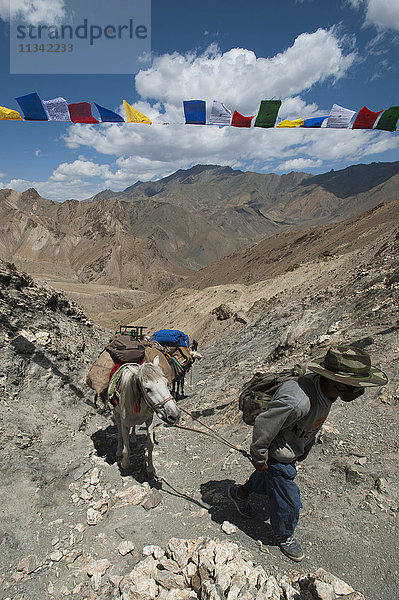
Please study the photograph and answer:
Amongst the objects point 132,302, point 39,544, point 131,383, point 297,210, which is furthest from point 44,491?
point 297,210

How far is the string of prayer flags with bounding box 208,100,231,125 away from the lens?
8353mm

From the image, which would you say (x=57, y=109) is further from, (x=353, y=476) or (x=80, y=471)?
(x=353, y=476)

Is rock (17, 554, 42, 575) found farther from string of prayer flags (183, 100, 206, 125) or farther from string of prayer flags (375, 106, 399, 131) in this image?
string of prayer flags (375, 106, 399, 131)

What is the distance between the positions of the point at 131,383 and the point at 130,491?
4.18ft

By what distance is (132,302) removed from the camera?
50.1m

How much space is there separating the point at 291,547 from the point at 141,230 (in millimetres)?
101311

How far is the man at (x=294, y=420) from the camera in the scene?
2.53 meters

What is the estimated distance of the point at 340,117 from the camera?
27.3ft

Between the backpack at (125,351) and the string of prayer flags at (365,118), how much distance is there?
8.04 m

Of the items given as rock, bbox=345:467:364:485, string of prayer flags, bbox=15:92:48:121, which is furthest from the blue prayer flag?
rock, bbox=345:467:364:485

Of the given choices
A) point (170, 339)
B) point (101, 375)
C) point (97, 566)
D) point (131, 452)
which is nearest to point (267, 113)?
point (170, 339)

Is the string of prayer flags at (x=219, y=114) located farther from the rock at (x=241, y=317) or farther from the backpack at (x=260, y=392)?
the rock at (x=241, y=317)

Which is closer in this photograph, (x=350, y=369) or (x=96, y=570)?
(x=350, y=369)

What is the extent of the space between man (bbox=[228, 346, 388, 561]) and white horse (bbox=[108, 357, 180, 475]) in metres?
1.16
